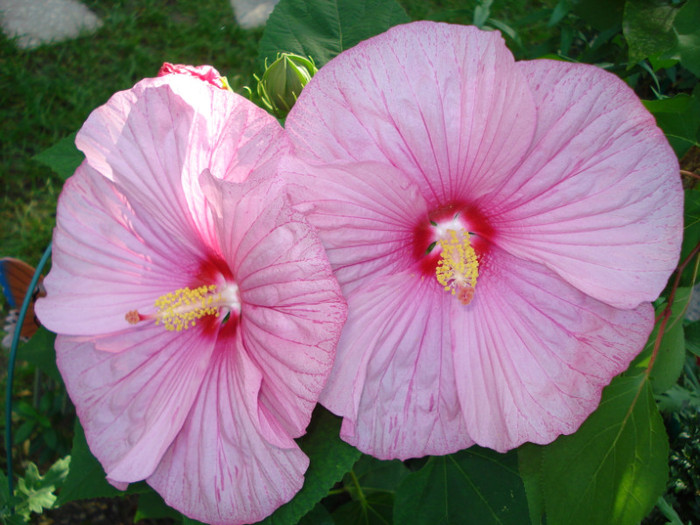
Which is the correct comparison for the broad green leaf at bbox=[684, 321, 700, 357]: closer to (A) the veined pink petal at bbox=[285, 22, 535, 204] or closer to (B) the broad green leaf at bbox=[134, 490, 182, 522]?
(A) the veined pink petal at bbox=[285, 22, 535, 204]

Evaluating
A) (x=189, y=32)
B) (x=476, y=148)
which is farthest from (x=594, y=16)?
(x=189, y=32)

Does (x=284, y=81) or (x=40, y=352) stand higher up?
(x=284, y=81)

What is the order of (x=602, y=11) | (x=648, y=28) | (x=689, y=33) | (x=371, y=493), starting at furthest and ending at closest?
(x=371, y=493), (x=602, y=11), (x=648, y=28), (x=689, y=33)

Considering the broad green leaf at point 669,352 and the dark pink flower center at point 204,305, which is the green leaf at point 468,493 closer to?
the broad green leaf at point 669,352

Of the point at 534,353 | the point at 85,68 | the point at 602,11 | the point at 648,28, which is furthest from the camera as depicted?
the point at 85,68

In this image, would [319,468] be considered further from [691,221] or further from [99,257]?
[691,221]

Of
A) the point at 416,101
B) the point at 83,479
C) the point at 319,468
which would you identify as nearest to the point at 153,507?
the point at 83,479

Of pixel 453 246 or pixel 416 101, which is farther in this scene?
pixel 453 246
